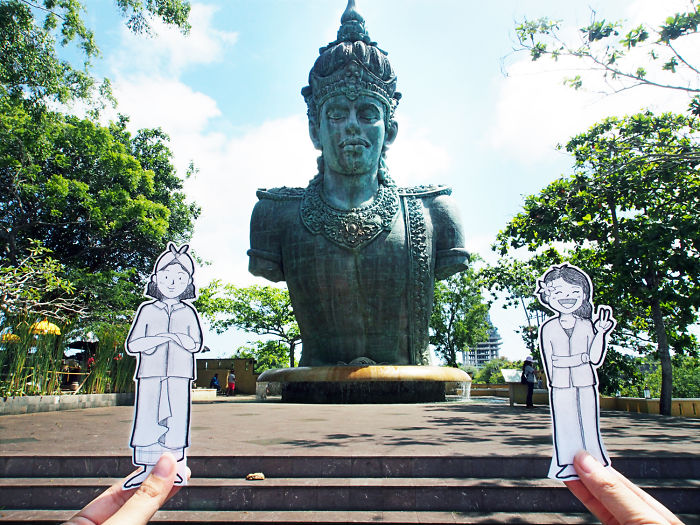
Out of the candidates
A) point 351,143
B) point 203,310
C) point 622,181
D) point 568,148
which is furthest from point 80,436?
point 203,310

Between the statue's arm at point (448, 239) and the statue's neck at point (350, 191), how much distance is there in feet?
4.79

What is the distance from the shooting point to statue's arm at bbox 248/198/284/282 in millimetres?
11180

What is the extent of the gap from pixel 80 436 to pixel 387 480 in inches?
149

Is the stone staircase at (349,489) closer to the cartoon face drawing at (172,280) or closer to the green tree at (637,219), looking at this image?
the cartoon face drawing at (172,280)

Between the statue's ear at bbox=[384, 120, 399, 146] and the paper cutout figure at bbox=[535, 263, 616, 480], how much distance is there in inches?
384

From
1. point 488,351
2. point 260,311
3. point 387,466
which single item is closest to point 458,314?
point 260,311

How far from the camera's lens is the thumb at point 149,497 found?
1.46m

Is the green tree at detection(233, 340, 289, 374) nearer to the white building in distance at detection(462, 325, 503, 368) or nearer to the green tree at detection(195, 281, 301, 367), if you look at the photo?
the green tree at detection(195, 281, 301, 367)

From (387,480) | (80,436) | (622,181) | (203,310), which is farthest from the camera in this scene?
(203,310)

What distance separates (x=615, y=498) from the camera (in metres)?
1.51

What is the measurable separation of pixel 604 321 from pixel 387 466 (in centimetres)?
268

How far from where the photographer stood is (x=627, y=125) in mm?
13625

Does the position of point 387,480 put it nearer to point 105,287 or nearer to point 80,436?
point 80,436

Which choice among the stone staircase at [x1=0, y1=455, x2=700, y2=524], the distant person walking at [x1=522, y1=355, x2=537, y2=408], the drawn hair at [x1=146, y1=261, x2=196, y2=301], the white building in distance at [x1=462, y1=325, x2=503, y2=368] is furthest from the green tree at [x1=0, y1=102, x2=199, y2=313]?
the white building in distance at [x1=462, y1=325, x2=503, y2=368]
